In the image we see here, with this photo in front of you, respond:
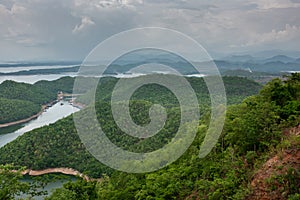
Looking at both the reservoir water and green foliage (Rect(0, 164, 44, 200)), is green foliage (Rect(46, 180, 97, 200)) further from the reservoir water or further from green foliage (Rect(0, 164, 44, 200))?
the reservoir water

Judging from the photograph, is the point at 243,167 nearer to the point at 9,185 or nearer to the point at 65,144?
the point at 9,185

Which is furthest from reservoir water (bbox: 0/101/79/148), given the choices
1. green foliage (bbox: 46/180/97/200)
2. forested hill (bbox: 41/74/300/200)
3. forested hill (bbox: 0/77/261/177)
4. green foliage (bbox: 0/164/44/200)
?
forested hill (bbox: 41/74/300/200)

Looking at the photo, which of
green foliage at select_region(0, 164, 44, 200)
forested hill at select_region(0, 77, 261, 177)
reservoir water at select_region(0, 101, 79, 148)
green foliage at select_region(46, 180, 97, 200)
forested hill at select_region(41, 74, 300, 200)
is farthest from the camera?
reservoir water at select_region(0, 101, 79, 148)

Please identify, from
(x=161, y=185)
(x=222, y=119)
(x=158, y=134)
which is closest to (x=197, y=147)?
(x=222, y=119)

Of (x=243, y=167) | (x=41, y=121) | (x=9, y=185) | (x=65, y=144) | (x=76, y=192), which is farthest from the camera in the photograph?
(x=41, y=121)

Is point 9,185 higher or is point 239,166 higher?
point 239,166

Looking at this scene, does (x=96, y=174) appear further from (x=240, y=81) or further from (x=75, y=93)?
(x=75, y=93)

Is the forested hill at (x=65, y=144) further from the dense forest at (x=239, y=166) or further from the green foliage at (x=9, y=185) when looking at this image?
the green foliage at (x=9, y=185)

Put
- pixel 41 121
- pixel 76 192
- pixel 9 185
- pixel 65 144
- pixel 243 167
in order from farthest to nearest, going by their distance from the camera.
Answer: pixel 41 121, pixel 65 144, pixel 76 192, pixel 9 185, pixel 243 167

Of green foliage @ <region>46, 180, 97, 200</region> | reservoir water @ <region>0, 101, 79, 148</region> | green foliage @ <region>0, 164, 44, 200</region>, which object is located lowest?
reservoir water @ <region>0, 101, 79, 148</region>

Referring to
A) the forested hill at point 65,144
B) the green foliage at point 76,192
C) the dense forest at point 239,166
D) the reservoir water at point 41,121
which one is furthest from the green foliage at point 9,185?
the reservoir water at point 41,121

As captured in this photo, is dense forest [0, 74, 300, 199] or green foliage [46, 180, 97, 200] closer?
dense forest [0, 74, 300, 199]

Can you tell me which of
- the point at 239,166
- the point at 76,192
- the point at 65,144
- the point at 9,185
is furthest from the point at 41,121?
the point at 239,166
